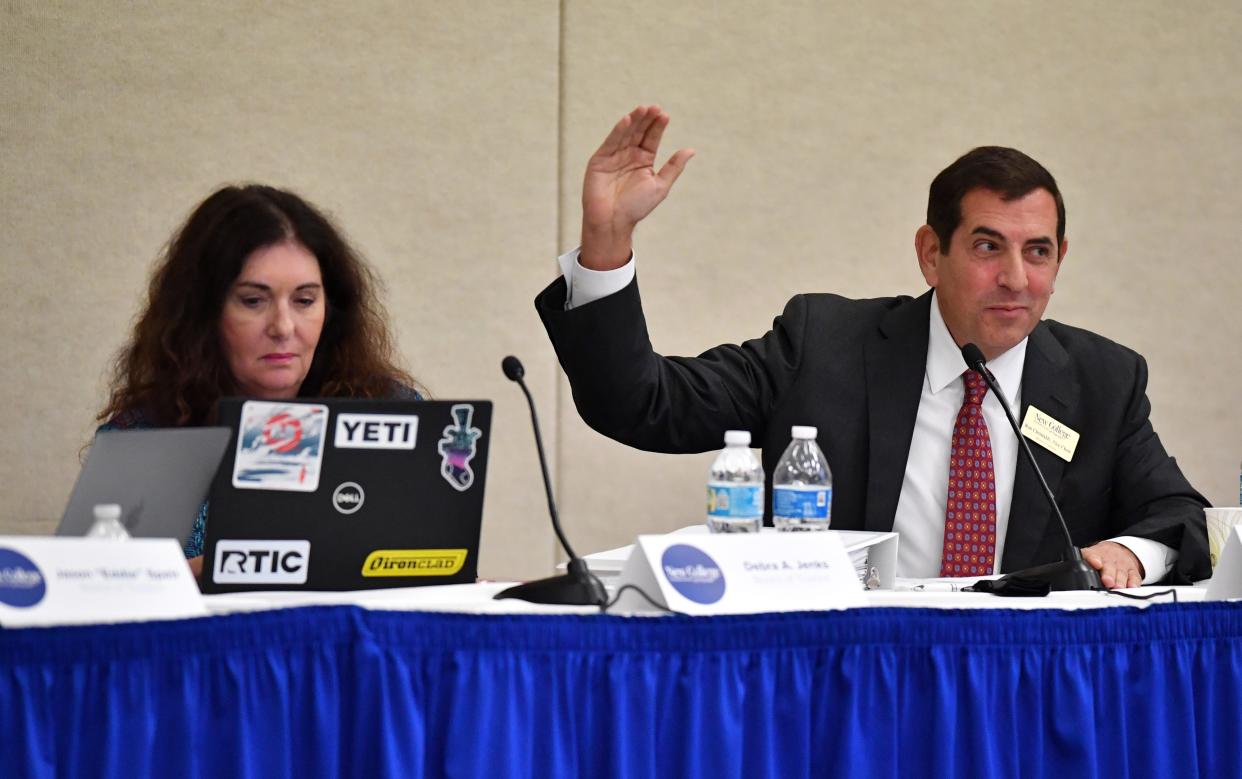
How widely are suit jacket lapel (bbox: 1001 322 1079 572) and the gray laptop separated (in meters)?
1.40

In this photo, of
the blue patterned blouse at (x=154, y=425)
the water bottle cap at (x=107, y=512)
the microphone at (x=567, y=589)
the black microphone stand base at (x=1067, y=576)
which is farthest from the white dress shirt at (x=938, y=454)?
the water bottle cap at (x=107, y=512)

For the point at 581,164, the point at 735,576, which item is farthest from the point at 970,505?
the point at 581,164

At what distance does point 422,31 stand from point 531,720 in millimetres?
2501

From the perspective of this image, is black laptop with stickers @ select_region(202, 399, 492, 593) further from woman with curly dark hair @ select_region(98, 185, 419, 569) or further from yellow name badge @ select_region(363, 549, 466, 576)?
woman with curly dark hair @ select_region(98, 185, 419, 569)

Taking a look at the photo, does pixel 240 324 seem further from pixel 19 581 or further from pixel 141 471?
pixel 19 581

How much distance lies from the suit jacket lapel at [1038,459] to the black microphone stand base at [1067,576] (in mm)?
495

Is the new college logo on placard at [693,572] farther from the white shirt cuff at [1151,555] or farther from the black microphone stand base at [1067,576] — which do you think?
the white shirt cuff at [1151,555]

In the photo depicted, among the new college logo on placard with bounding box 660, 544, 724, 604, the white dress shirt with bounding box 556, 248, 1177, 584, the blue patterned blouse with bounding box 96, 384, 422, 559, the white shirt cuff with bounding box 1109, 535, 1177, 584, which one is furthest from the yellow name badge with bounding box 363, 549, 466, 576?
the white shirt cuff with bounding box 1109, 535, 1177, 584

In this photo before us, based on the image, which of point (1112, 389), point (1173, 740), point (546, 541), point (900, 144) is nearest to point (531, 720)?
point (1173, 740)

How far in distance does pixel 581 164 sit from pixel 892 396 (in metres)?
1.41

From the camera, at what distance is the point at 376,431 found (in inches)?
56.2

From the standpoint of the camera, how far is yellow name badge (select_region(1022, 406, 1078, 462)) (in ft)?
7.38

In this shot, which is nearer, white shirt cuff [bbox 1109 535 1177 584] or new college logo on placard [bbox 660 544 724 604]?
new college logo on placard [bbox 660 544 724 604]

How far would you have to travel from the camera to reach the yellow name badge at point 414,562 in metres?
1.46
